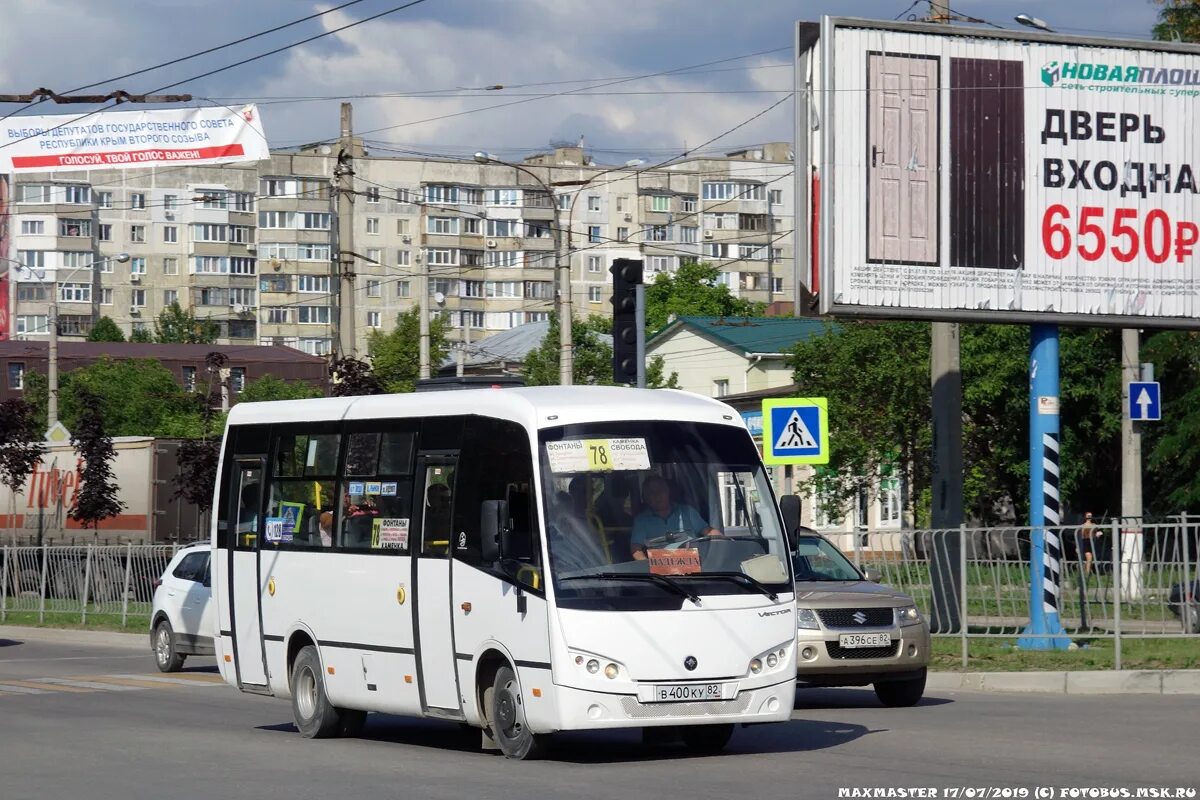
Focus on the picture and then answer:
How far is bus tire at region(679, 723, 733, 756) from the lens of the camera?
12.7m

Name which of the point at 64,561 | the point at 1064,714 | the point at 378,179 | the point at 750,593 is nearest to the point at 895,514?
the point at 64,561

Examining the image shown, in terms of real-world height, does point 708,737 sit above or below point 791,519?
below

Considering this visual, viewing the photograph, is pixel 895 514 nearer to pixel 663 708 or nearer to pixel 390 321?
pixel 663 708

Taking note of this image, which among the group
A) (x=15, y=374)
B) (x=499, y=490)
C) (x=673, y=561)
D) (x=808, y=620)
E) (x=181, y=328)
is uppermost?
(x=181, y=328)

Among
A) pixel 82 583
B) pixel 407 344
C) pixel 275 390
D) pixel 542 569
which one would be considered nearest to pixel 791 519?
pixel 542 569

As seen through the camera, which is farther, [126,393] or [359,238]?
[359,238]

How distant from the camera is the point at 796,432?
68.5 feet

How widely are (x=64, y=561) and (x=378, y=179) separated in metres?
94.6

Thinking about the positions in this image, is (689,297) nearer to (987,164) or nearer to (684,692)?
(987,164)

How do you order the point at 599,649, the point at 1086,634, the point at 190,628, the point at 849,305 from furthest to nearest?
the point at 190,628, the point at 849,305, the point at 1086,634, the point at 599,649

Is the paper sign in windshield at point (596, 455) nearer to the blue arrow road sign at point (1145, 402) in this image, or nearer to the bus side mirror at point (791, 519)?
the bus side mirror at point (791, 519)

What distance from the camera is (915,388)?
4141cm

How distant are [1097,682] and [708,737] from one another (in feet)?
19.8

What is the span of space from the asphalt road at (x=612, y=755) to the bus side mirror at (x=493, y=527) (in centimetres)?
139
